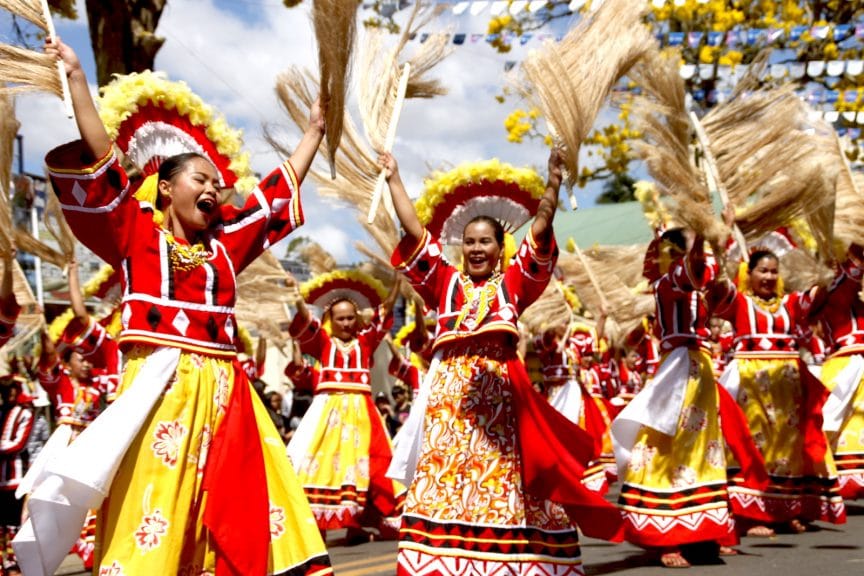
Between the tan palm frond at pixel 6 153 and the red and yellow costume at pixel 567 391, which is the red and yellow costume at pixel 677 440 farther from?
the red and yellow costume at pixel 567 391

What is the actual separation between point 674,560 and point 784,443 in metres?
2.25

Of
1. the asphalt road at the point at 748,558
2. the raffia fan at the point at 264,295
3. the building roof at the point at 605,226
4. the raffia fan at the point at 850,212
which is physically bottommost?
the asphalt road at the point at 748,558

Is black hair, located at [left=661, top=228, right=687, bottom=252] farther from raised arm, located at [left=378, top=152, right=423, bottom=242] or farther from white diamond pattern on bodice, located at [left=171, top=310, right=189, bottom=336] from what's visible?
white diamond pattern on bodice, located at [left=171, top=310, right=189, bottom=336]

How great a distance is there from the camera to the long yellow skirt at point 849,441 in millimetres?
9625

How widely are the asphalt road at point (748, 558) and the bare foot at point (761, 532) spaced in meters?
0.06

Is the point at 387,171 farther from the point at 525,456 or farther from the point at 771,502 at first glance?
the point at 771,502

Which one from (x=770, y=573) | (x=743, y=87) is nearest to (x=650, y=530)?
(x=770, y=573)

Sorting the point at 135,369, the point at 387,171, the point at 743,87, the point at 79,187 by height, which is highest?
the point at 743,87

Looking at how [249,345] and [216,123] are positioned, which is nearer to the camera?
[216,123]

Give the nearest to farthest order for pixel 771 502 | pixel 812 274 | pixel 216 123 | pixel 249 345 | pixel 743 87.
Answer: pixel 216 123 → pixel 743 87 → pixel 771 502 → pixel 812 274 → pixel 249 345


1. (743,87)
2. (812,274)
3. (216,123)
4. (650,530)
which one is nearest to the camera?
(216,123)

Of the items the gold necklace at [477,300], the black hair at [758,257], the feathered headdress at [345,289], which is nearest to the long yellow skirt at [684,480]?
the black hair at [758,257]

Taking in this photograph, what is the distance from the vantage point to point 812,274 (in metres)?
10.7

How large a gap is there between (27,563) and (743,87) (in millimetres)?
5883
